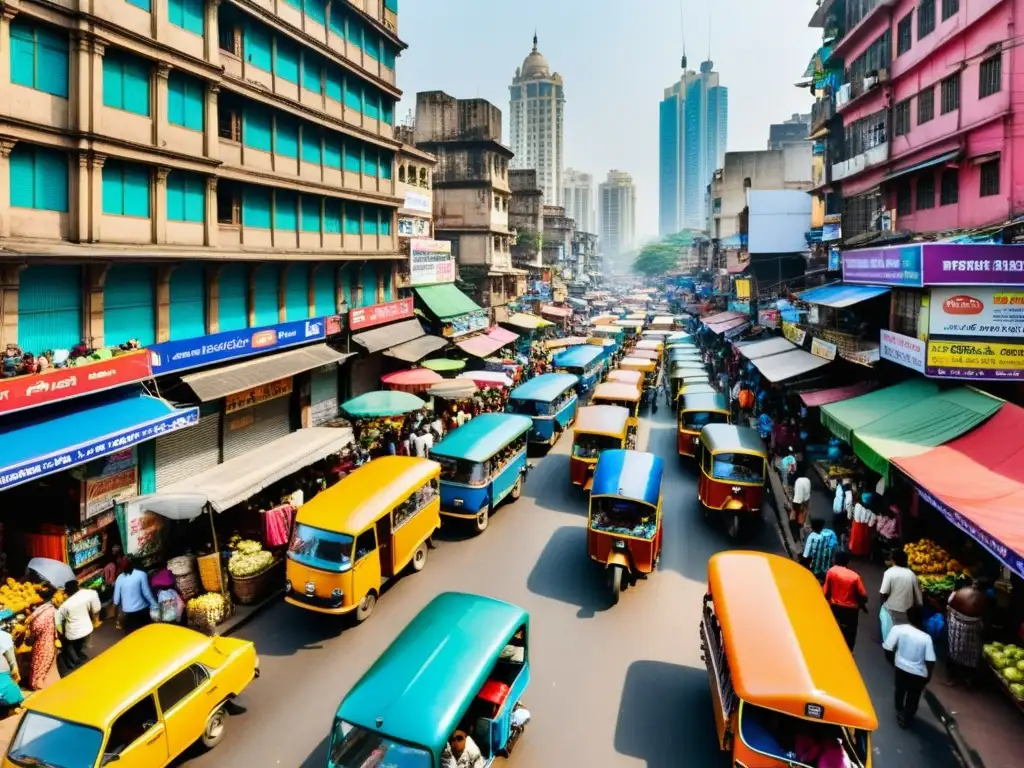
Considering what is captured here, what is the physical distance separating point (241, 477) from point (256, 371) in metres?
5.04

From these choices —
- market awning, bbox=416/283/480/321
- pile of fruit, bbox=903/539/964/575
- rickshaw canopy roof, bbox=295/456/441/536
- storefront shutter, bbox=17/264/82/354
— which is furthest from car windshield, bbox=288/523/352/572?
market awning, bbox=416/283/480/321

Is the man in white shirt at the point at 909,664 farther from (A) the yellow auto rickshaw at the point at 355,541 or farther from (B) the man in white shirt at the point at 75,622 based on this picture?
(B) the man in white shirt at the point at 75,622

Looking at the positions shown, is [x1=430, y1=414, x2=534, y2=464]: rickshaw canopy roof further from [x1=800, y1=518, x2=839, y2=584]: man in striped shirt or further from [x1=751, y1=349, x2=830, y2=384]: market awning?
[x1=751, y1=349, x2=830, y2=384]: market awning

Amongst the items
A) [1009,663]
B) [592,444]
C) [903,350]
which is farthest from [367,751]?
[903,350]

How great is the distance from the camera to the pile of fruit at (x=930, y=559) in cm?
1120

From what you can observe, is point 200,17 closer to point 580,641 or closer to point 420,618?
point 420,618

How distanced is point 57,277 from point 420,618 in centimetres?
1000

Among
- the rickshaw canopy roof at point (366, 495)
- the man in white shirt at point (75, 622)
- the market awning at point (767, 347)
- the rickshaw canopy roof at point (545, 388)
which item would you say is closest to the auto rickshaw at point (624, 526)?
the rickshaw canopy roof at point (366, 495)

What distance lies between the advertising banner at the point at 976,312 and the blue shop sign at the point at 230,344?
16488 mm

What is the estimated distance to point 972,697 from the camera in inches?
359

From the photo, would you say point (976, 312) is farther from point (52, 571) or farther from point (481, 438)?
point (52, 571)

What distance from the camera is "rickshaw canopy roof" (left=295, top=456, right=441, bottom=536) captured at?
10945mm

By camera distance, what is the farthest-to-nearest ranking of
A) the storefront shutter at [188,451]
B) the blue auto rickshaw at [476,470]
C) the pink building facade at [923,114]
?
the pink building facade at [923,114]
the blue auto rickshaw at [476,470]
the storefront shutter at [188,451]

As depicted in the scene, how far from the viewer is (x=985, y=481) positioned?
10.6m
